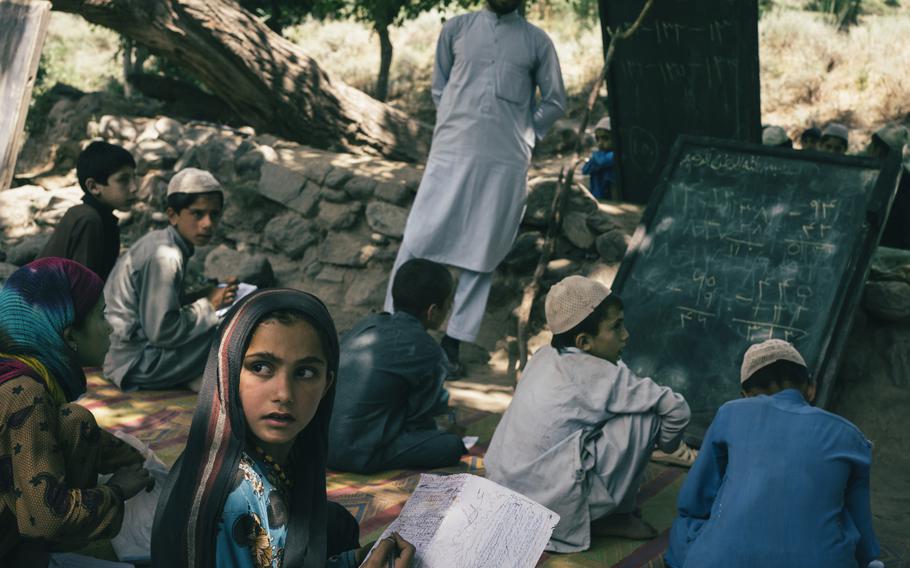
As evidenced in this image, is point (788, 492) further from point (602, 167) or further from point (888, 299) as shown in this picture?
point (602, 167)

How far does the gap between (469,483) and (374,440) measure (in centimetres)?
188

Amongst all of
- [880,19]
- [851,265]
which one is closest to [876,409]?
[851,265]

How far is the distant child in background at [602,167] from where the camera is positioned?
7953mm

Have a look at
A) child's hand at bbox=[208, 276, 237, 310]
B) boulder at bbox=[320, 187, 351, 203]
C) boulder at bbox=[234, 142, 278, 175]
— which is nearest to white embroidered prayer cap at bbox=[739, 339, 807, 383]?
child's hand at bbox=[208, 276, 237, 310]

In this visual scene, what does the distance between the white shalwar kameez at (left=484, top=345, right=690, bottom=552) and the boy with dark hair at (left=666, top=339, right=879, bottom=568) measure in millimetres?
652

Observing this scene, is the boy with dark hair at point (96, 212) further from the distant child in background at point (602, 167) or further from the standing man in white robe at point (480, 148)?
the distant child in background at point (602, 167)

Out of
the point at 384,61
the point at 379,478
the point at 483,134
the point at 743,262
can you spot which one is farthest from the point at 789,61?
the point at 379,478

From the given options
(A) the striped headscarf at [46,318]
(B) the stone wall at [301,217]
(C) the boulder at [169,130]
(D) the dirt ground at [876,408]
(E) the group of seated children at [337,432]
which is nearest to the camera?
(E) the group of seated children at [337,432]

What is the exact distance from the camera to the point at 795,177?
18.9ft

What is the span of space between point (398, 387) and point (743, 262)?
85.6 inches

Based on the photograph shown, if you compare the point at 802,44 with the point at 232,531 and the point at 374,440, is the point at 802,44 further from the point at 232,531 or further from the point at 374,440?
the point at 232,531

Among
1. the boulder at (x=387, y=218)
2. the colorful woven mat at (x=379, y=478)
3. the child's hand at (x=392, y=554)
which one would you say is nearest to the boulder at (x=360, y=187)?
the boulder at (x=387, y=218)

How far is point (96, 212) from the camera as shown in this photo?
5.47 metres

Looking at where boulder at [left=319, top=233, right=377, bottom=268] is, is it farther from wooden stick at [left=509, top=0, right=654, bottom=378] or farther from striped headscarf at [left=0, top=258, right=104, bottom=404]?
striped headscarf at [left=0, top=258, right=104, bottom=404]
